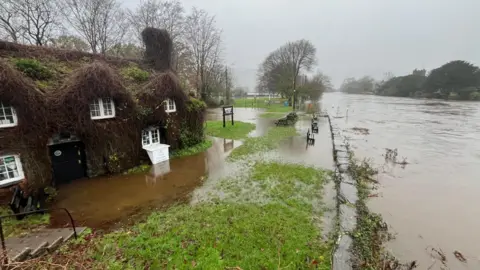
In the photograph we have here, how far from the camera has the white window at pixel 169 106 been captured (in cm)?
1127

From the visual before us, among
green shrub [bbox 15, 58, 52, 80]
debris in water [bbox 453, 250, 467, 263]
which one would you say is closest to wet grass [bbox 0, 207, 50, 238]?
green shrub [bbox 15, 58, 52, 80]

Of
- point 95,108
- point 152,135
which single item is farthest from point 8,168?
point 152,135

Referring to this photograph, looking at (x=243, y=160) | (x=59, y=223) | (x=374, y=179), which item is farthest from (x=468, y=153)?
(x=59, y=223)

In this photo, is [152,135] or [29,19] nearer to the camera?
[152,135]

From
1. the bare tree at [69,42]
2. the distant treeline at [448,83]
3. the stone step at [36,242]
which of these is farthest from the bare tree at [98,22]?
the distant treeline at [448,83]

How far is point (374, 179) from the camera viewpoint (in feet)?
28.9

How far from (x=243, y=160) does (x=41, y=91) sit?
8.77 meters

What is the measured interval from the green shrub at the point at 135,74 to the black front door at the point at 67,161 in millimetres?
4370

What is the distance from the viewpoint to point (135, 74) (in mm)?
11234

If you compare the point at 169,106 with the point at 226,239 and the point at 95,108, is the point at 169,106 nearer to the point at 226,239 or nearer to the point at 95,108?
the point at 95,108

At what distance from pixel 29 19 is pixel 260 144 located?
23.6 metres

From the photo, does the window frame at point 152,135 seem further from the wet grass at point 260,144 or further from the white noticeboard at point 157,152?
the wet grass at point 260,144

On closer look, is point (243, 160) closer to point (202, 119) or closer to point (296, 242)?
point (202, 119)

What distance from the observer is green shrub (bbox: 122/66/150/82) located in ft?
36.5
